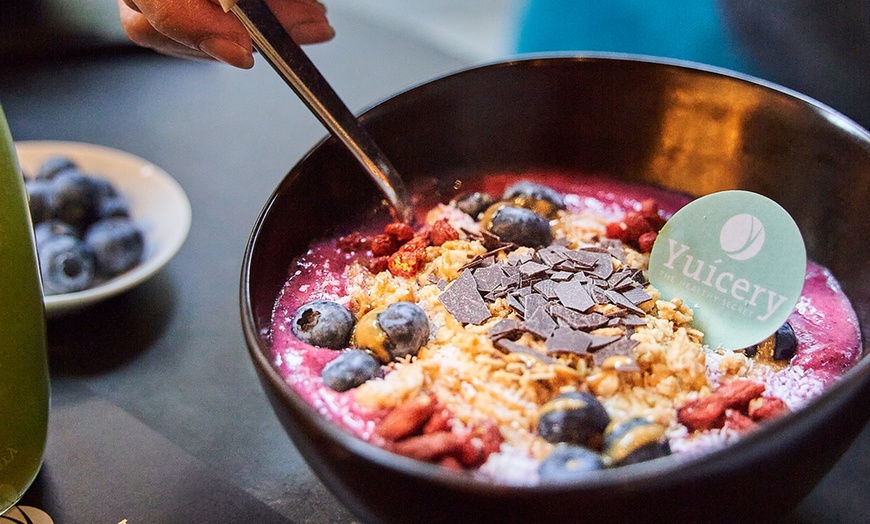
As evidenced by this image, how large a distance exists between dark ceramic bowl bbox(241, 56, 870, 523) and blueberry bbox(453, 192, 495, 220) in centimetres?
9

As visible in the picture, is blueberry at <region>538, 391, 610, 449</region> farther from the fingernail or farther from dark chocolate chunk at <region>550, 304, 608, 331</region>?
the fingernail

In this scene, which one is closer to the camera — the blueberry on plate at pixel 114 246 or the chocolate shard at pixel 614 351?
the chocolate shard at pixel 614 351

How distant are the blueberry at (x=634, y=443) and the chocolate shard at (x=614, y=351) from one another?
0.09 m

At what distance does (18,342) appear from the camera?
861 millimetres

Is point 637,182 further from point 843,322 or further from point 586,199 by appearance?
point 843,322

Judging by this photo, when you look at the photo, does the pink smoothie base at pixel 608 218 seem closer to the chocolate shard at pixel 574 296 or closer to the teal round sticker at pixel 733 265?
the teal round sticker at pixel 733 265

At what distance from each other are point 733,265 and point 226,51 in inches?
28.7

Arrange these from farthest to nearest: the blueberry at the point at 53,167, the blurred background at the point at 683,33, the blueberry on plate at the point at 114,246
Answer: the blurred background at the point at 683,33 < the blueberry at the point at 53,167 < the blueberry on plate at the point at 114,246

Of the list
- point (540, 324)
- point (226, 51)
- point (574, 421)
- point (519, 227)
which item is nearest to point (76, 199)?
point (226, 51)

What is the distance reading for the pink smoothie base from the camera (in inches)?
31.0

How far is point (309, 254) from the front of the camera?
107 centimetres

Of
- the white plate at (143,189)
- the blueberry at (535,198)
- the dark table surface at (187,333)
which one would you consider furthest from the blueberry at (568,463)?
the white plate at (143,189)

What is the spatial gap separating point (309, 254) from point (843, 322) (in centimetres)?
73

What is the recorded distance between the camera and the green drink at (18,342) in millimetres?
830
